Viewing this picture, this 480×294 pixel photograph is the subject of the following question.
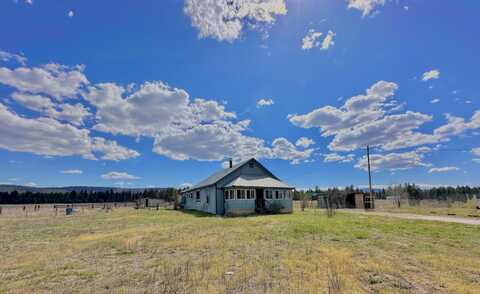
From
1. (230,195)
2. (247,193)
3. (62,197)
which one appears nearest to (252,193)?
(247,193)

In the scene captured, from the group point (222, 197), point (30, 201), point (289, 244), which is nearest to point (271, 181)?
point (222, 197)

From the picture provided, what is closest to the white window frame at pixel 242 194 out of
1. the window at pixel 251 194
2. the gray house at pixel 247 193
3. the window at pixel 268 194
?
the gray house at pixel 247 193

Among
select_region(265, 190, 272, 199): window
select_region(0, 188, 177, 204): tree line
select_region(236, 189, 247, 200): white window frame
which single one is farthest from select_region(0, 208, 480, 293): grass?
select_region(0, 188, 177, 204): tree line

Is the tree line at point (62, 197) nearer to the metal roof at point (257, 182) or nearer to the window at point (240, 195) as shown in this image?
the metal roof at point (257, 182)

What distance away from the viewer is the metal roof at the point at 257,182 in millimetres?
22406

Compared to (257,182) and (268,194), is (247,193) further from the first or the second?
(268,194)

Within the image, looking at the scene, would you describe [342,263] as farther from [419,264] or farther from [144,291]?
[144,291]

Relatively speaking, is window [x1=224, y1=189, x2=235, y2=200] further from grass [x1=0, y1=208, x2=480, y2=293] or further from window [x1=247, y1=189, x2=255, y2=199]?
grass [x1=0, y1=208, x2=480, y2=293]

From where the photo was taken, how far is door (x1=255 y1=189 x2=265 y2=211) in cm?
2333

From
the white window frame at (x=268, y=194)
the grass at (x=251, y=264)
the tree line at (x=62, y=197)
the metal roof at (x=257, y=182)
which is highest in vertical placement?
the metal roof at (x=257, y=182)

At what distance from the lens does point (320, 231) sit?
1130cm

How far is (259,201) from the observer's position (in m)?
23.6

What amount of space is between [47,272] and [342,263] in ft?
23.5

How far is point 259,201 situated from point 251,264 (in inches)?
681
